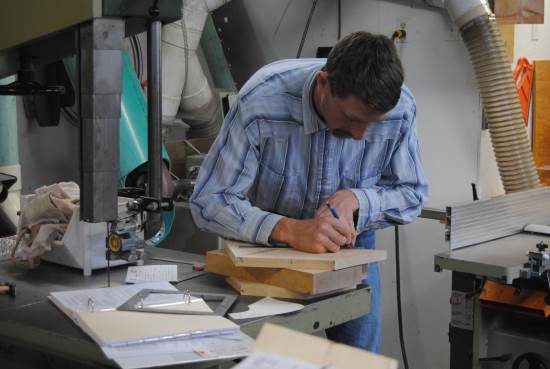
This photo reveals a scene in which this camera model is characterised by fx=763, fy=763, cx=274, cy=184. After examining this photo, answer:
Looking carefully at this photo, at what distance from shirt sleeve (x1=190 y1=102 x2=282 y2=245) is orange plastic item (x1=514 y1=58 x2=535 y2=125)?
1598mm

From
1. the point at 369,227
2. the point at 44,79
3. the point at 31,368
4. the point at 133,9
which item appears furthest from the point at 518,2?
the point at 31,368

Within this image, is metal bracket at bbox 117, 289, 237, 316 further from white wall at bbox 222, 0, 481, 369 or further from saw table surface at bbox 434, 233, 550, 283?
white wall at bbox 222, 0, 481, 369

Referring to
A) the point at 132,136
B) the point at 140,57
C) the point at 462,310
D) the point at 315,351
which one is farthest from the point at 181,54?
the point at 315,351

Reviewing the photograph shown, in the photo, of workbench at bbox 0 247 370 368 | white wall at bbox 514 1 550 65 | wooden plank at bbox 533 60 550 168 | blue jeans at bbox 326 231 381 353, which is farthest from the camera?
wooden plank at bbox 533 60 550 168

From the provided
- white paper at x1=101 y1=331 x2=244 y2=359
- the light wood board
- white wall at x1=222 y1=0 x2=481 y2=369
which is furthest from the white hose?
the light wood board

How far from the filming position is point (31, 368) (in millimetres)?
1453

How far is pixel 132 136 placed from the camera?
218cm

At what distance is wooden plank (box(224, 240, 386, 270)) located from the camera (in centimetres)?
A: 143

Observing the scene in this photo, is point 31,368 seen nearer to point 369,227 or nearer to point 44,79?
point 369,227

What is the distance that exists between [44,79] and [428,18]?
1.31 metres

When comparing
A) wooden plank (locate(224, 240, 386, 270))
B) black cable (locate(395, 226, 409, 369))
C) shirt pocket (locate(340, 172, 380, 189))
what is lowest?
black cable (locate(395, 226, 409, 369))

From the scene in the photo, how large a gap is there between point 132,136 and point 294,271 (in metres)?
0.93

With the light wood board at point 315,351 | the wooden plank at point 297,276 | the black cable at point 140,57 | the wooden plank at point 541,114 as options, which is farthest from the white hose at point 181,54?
the light wood board at point 315,351

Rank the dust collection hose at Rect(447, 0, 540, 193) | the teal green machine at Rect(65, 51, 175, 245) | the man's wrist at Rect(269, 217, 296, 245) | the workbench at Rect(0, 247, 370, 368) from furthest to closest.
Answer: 1. the dust collection hose at Rect(447, 0, 540, 193)
2. the teal green machine at Rect(65, 51, 175, 245)
3. the man's wrist at Rect(269, 217, 296, 245)
4. the workbench at Rect(0, 247, 370, 368)
